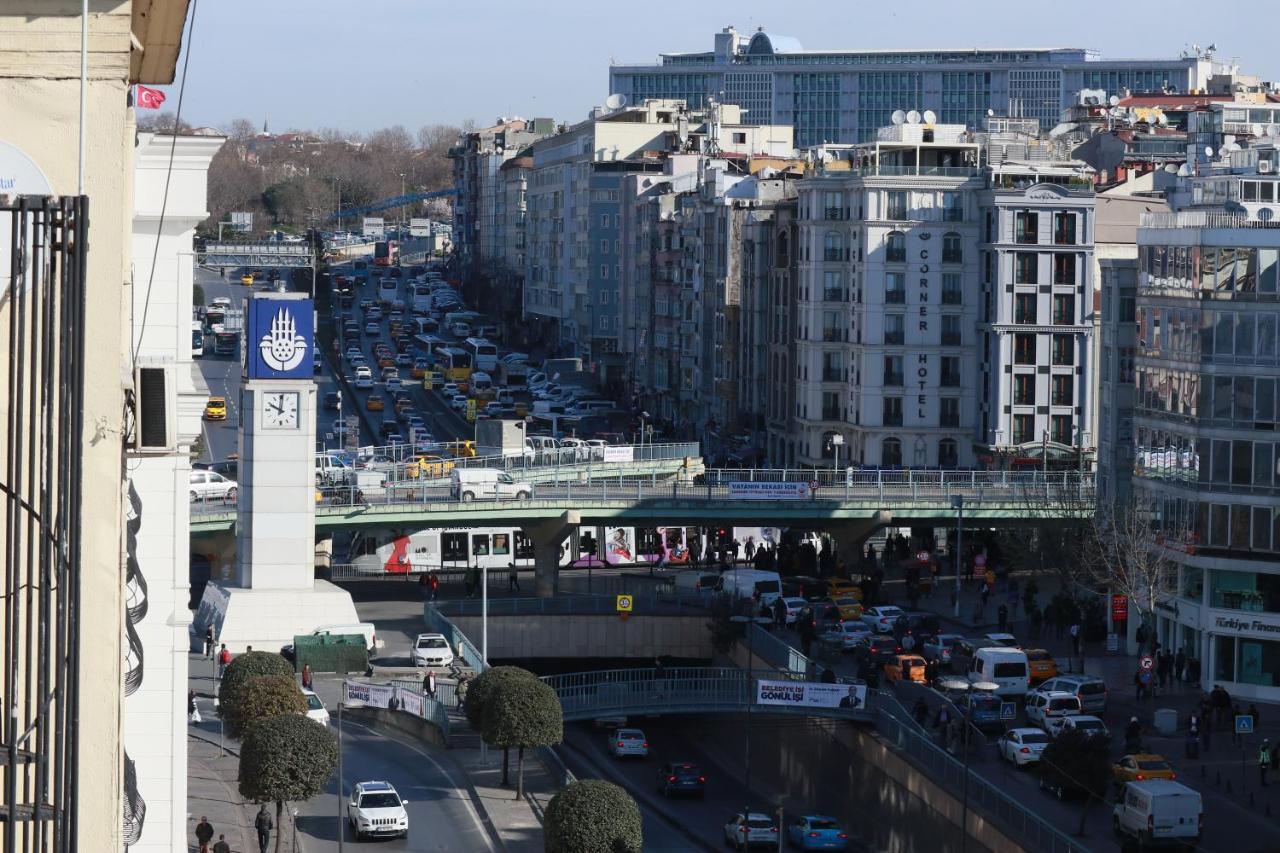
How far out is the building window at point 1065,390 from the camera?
76.3m

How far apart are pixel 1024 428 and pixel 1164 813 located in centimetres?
4219

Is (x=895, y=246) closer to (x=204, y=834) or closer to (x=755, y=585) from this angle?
(x=755, y=585)

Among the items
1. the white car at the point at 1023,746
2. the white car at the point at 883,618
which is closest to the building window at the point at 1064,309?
the white car at the point at 883,618

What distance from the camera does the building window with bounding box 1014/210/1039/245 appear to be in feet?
252

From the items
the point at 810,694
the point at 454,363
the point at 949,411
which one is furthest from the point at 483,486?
the point at 454,363

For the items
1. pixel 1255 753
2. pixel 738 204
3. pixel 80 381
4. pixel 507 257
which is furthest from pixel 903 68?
pixel 80 381

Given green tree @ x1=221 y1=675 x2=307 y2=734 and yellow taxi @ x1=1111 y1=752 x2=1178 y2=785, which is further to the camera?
green tree @ x1=221 y1=675 x2=307 y2=734

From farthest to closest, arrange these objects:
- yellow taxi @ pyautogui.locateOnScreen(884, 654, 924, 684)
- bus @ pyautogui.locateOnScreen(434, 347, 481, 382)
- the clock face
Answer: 1. bus @ pyautogui.locateOnScreen(434, 347, 481, 382)
2. the clock face
3. yellow taxi @ pyautogui.locateOnScreen(884, 654, 924, 684)

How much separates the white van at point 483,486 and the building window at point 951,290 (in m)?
20.1

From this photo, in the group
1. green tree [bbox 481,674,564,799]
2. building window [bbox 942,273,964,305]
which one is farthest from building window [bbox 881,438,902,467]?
green tree [bbox 481,674,564,799]

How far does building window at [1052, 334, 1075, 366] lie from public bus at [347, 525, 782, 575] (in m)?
10.8

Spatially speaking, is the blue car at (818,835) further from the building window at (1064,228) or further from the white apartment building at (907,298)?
the white apartment building at (907,298)

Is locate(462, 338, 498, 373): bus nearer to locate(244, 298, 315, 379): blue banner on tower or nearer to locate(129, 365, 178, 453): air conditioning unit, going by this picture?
locate(244, 298, 315, 379): blue banner on tower

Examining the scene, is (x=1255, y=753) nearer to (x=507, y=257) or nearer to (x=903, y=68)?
(x=507, y=257)
